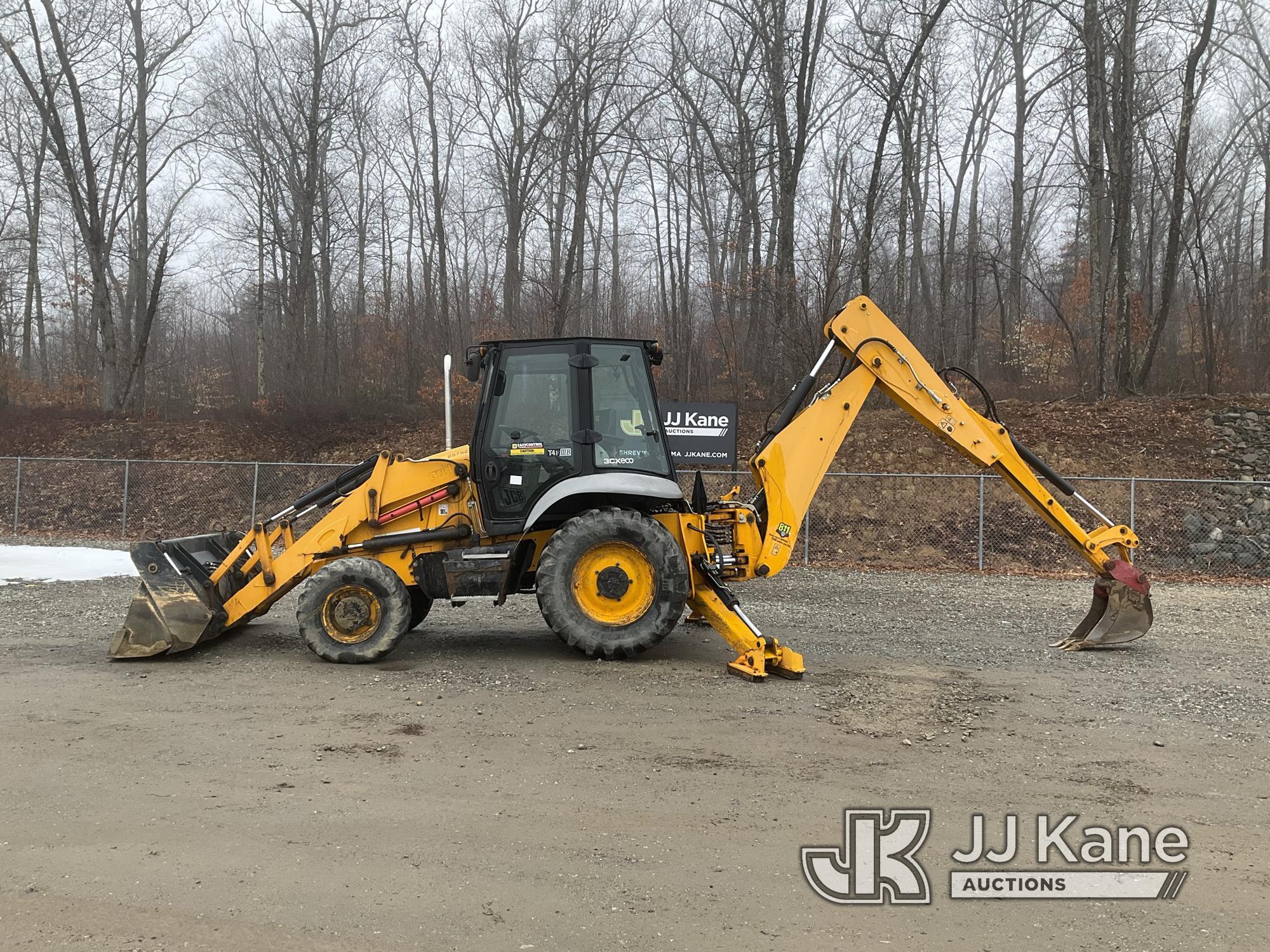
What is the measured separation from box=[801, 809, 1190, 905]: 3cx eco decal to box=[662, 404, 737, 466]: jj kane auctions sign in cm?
1081

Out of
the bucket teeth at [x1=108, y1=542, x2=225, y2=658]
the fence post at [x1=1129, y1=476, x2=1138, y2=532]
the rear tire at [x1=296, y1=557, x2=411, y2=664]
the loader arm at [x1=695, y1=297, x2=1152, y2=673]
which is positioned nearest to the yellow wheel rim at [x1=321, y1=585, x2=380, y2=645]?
the rear tire at [x1=296, y1=557, x2=411, y2=664]

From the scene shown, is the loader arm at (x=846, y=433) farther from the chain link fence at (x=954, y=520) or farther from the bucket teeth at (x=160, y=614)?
the chain link fence at (x=954, y=520)

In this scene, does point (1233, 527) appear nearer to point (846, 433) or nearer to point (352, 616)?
point (846, 433)

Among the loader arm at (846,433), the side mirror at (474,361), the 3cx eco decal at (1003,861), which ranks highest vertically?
the side mirror at (474,361)

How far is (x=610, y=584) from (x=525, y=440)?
1421mm

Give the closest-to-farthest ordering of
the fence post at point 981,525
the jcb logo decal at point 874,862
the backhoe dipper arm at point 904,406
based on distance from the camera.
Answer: the jcb logo decal at point 874,862 → the backhoe dipper arm at point 904,406 → the fence post at point 981,525

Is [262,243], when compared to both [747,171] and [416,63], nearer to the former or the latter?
[416,63]

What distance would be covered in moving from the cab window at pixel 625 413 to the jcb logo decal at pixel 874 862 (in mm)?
4058

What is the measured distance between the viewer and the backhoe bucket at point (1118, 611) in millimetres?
8734

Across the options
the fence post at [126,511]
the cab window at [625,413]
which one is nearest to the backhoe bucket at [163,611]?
the cab window at [625,413]

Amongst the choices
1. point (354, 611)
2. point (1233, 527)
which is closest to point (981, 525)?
point (1233, 527)

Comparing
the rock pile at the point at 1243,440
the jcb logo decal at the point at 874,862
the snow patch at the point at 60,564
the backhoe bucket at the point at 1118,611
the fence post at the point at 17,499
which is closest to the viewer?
the jcb logo decal at the point at 874,862

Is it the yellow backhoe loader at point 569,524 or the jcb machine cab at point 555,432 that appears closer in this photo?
the yellow backhoe loader at point 569,524

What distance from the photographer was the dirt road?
3.55 meters
